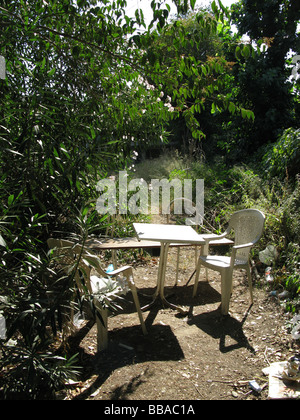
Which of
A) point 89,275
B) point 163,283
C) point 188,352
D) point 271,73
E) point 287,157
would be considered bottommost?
point 188,352

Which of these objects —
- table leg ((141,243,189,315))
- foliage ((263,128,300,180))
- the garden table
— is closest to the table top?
the garden table

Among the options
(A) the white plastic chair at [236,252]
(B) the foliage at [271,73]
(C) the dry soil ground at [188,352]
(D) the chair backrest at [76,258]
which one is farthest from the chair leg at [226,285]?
(B) the foliage at [271,73]

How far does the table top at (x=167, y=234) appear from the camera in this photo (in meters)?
3.25

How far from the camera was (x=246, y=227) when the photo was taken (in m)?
3.88

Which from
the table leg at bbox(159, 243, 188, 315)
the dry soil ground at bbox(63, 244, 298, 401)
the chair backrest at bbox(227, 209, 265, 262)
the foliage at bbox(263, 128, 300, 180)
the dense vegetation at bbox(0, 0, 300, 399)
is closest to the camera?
the dense vegetation at bbox(0, 0, 300, 399)

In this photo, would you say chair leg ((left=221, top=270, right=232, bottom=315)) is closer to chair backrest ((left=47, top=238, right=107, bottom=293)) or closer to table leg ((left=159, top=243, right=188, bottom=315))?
table leg ((left=159, top=243, right=188, bottom=315))

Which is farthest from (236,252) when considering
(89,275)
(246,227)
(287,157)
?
(287,157)

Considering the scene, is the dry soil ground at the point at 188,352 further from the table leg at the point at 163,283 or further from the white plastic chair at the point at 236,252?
the white plastic chair at the point at 236,252

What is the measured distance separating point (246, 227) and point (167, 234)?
37.9 inches

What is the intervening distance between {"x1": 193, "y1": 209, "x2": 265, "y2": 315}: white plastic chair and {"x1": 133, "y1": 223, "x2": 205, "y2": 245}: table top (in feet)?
0.96

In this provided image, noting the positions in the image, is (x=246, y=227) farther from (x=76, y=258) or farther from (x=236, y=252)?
(x=76, y=258)

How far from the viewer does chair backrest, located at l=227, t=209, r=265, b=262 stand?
362cm

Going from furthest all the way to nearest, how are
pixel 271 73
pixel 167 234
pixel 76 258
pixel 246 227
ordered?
1. pixel 271 73
2. pixel 246 227
3. pixel 167 234
4. pixel 76 258

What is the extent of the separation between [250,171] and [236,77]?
10.2 feet
